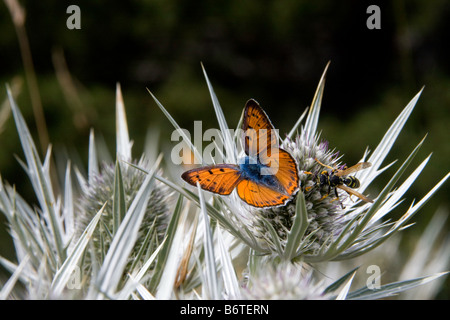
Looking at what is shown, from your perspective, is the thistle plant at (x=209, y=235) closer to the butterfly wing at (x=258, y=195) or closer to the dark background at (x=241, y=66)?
the butterfly wing at (x=258, y=195)

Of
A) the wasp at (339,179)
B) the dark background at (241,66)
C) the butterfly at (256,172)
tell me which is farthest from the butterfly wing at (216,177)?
the dark background at (241,66)

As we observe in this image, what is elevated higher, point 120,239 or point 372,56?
point 372,56

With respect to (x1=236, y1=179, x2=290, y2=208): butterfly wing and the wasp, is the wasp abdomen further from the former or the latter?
(x1=236, y1=179, x2=290, y2=208): butterfly wing

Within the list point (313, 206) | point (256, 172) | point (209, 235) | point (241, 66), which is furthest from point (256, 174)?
point (241, 66)

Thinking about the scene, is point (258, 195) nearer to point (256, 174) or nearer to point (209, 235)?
point (256, 174)

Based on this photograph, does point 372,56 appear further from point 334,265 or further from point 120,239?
point 120,239

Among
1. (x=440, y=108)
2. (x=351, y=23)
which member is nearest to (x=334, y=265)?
(x=440, y=108)

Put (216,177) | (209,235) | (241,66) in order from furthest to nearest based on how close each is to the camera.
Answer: (241,66)
(216,177)
(209,235)
